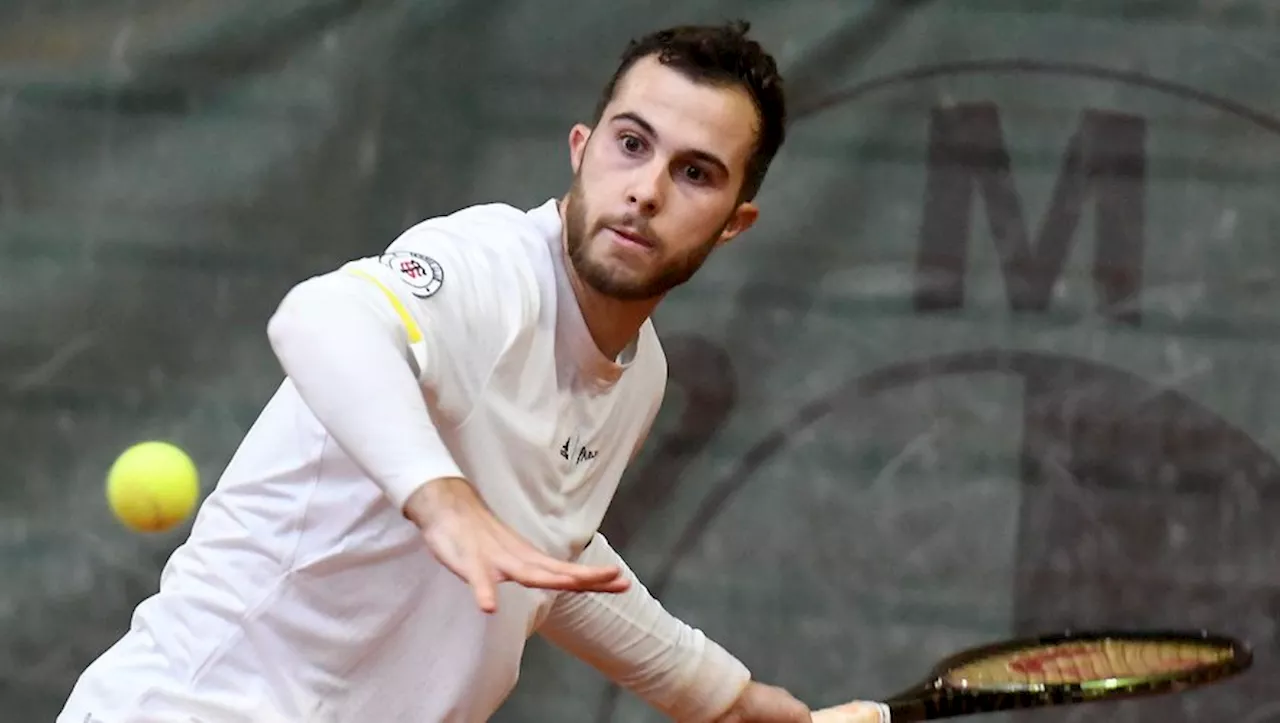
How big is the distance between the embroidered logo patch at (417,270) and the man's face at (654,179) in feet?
0.70

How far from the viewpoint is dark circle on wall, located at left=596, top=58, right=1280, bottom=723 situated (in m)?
2.75

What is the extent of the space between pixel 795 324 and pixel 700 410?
0.22m

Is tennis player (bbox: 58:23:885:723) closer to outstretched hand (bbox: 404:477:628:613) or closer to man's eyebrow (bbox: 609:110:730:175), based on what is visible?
man's eyebrow (bbox: 609:110:730:175)

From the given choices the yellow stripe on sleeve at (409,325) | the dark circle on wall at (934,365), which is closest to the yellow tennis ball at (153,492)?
the dark circle on wall at (934,365)

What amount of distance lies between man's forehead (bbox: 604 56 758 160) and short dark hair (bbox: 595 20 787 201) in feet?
0.04

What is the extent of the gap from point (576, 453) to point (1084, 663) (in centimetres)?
102

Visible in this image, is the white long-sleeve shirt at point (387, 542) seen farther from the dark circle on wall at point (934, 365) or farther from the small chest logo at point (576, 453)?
the dark circle on wall at point (934, 365)

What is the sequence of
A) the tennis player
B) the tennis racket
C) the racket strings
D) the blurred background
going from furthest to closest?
the blurred background, the racket strings, the tennis racket, the tennis player

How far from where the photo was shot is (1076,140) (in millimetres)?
2814

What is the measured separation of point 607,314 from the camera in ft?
5.53

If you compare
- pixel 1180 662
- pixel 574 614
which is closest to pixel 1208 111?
pixel 1180 662

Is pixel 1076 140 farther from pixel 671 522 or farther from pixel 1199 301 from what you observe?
pixel 671 522

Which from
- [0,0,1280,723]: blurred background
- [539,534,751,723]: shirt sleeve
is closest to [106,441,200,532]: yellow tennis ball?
[0,0,1280,723]: blurred background

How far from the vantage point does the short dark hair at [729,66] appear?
5.56 ft
